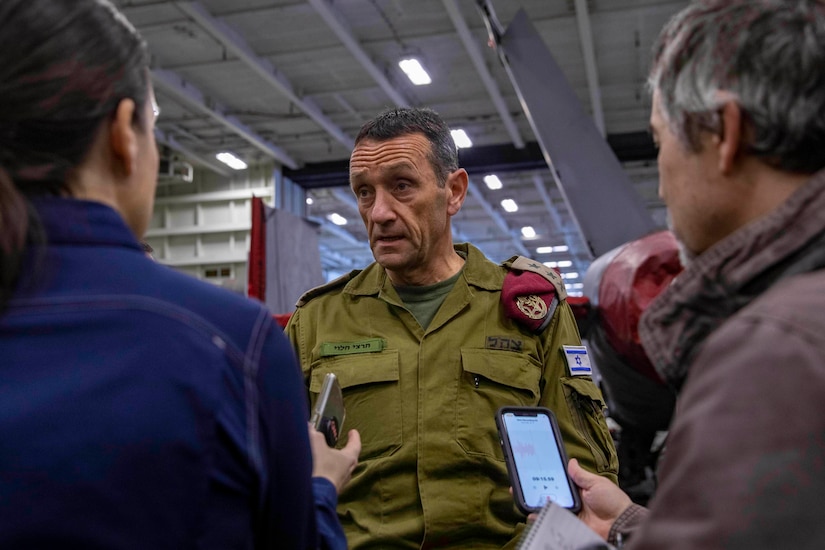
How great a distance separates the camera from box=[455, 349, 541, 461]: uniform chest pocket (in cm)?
178

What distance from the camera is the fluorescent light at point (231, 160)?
12.5 metres

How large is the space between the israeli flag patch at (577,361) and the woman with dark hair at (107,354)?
111cm

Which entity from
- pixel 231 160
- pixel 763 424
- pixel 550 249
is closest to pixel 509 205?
pixel 550 249

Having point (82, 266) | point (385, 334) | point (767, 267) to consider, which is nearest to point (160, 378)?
point (82, 266)

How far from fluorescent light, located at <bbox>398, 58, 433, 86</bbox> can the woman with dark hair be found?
839cm

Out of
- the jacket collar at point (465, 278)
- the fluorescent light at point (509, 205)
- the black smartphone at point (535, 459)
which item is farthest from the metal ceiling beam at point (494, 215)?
the black smartphone at point (535, 459)

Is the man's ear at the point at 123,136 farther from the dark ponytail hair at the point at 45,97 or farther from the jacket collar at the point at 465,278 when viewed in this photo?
the jacket collar at the point at 465,278

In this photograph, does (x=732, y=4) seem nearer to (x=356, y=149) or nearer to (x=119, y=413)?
(x=119, y=413)

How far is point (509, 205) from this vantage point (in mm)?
16812

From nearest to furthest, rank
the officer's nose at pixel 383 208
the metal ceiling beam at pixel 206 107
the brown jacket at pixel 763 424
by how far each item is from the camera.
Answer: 1. the brown jacket at pixel 763 424
2. the officer's nose at pixel 383 208
3. the metal ceiling beam at pixel 206 107

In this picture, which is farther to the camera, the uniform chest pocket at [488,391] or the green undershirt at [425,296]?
the green undershirt at [425,296]

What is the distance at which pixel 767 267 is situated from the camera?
2.44ft

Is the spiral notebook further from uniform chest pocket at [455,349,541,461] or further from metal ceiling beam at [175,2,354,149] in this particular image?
metal ceiling beam at [175,2,354,149]

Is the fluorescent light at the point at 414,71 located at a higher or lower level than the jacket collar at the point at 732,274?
higher
